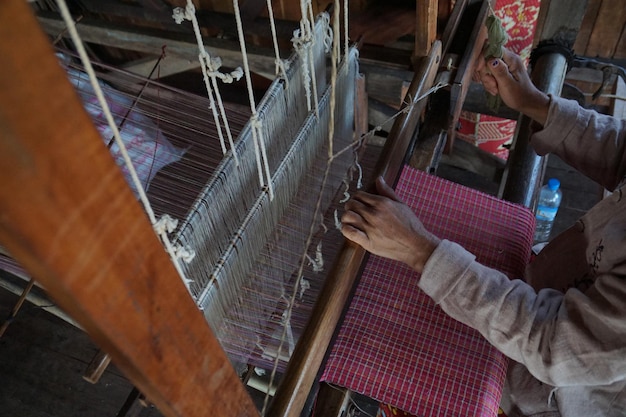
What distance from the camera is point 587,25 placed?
10.5 ft

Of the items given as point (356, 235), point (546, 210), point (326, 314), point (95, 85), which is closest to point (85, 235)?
point (95, 85)

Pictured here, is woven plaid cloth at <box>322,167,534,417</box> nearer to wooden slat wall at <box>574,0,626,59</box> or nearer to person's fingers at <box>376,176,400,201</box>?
person's fingers at <box>376,176,400,201</box>

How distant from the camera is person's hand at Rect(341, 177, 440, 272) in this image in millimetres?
1148

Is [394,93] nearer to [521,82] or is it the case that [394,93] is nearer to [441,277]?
[521,82]

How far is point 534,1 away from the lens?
10.0ft

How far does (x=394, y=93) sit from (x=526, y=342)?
159 centimetres

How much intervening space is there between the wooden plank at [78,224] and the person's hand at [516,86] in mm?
1451

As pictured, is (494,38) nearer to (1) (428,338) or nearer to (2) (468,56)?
(2) (468,56)

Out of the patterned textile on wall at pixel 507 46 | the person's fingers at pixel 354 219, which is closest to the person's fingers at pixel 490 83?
the person's fingers at pixel 354 219

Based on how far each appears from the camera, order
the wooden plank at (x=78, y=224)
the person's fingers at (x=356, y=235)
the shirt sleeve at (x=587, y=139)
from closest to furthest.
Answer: the wooden plank at (x=78, y=224), the person's fingers at (x=356, y=235), the shirt sleeve at (x=587, y=139)

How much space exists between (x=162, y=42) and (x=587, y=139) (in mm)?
1975

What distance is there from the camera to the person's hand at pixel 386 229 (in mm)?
1148

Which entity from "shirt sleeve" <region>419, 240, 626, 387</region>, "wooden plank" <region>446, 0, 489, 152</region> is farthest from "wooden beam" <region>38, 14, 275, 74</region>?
"shirt sleeve" <region>419, 240, 626, 387</region>

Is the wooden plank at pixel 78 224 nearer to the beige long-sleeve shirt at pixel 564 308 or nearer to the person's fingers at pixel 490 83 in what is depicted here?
the beige long-sleeve shirt at pixel 564 308
